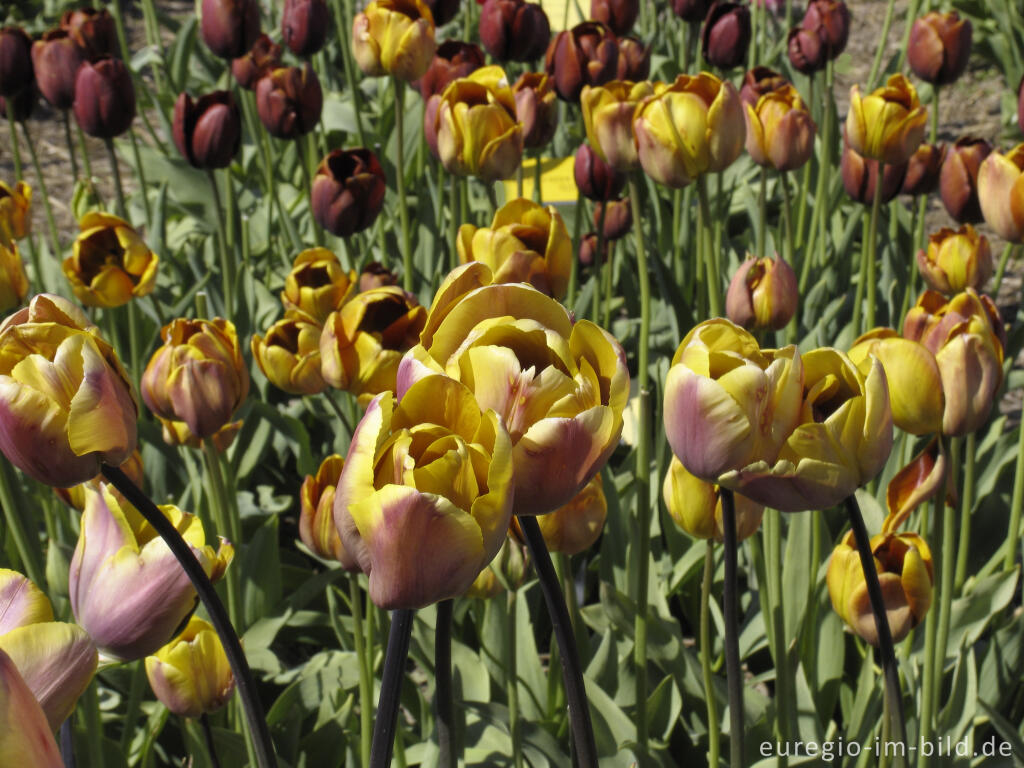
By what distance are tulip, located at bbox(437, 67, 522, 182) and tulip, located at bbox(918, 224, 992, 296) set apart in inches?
22.7

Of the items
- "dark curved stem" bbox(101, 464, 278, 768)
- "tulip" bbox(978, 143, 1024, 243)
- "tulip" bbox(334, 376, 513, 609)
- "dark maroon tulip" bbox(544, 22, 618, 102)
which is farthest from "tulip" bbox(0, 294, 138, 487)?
"dark maroon tulip" bbox(544, 22, 618, 102)

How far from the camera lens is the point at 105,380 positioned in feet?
1.78

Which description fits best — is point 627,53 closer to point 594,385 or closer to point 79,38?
point 79,38

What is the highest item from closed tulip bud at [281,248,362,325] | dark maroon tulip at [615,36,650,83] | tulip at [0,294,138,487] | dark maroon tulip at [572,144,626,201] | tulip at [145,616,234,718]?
tulip at [0,294,138,487]

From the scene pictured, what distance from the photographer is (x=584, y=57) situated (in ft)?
5.98

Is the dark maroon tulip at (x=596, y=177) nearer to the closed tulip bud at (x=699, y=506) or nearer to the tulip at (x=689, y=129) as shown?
the tulip at (x=689, y=129)

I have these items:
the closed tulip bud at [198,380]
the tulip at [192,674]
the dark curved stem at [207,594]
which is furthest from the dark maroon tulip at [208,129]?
the dark curved stem at [207,594]

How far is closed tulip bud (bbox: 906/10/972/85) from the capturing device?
1.87 m

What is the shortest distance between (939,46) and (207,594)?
A: 172 centimetres

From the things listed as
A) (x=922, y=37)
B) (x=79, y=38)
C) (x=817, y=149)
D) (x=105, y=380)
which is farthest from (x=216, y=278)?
(x=105, y=380)

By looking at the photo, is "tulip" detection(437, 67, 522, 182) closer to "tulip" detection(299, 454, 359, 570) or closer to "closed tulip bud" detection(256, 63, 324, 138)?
"closed tulip bud" detection(256, 63, 324, 138)

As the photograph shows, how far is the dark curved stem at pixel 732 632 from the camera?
0.63 metres

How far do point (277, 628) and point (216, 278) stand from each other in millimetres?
952

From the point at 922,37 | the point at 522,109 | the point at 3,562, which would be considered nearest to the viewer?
the point at 3,562
